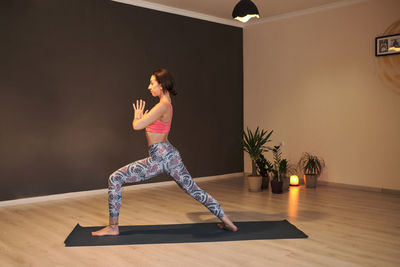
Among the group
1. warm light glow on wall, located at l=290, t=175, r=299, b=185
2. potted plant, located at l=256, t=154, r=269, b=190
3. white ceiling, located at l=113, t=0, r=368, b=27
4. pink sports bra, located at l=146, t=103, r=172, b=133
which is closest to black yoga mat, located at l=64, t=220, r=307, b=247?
pink sports bra, located at l=146, t=103, r=172, b=133

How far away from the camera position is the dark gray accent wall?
186 inches

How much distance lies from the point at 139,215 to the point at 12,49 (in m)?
2.27

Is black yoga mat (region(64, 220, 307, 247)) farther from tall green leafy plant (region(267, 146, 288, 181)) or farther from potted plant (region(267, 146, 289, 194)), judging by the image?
tall green leafy plant (region(267, 146, 288, 181))

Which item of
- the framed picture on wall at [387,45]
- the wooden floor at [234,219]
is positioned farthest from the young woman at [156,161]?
the framed picture on wall at [387,45]

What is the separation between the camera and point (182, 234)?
11.2 feet

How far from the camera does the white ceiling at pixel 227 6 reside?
572 centimetres

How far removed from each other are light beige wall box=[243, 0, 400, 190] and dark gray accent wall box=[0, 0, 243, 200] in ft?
2.28

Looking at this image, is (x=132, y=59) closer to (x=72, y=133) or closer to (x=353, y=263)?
(x=72, y=133)

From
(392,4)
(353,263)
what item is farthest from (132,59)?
(353,263)

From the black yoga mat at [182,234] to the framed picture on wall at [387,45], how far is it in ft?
9.17

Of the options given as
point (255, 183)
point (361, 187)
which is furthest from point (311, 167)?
point (255, 183)

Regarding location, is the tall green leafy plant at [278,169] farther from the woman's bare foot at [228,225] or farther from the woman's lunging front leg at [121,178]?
the woman's lunging front leg at [121,178]

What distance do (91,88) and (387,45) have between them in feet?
12.0

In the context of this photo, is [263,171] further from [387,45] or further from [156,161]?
[156,161]
